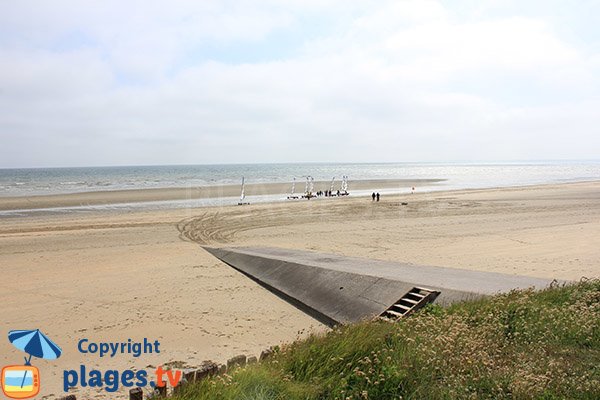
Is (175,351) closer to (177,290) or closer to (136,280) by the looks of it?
(177,290)

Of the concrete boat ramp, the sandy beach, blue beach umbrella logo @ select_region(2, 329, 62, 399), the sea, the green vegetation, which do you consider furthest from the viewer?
the sea

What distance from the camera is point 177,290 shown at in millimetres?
10398

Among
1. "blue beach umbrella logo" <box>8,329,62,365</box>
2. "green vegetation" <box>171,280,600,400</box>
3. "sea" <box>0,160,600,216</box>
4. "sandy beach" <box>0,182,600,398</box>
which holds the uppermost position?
"sea" <box>0,160,600,216</box>

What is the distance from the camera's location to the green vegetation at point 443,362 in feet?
12.8

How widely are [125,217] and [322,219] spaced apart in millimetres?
11467

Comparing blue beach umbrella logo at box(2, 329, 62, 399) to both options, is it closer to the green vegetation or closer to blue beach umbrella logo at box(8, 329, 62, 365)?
blue beach umbrella logo at box(8, 329, 62, 365)

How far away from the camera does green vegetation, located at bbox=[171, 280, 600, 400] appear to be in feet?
12.8

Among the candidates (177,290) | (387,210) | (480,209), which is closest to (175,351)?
(177,290)

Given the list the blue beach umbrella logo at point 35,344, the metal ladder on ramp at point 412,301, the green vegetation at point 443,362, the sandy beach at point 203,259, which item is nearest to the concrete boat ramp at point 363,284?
the metal ladder on ramp at point 412,301

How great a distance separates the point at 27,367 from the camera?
21.1 ft

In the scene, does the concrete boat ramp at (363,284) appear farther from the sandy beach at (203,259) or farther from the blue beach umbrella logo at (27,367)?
the blue beach umbrella logo at (27,367)

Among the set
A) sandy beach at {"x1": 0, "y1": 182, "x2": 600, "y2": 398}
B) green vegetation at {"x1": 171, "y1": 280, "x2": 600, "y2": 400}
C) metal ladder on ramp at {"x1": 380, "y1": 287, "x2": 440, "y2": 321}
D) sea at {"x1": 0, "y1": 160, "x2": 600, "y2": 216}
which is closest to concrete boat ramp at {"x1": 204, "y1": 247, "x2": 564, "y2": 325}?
metal ladder on ramp at {"x1": 380, "y1": 287, "x2": 440, "y2": 321}

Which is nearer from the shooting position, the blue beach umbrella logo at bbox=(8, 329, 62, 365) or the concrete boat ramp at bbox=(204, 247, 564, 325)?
the blue beach umbrella logo at bbox=(8, 329, 62, 365)

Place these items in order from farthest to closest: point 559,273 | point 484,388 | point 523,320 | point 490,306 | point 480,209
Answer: point 480,209
point 559,273
point 490,306
point 523,320
point 484,388
